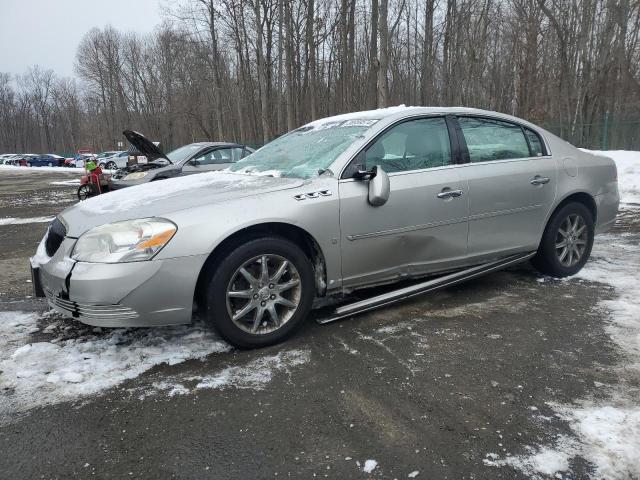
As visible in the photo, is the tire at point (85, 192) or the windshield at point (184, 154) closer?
the windshield at point (184, 154)

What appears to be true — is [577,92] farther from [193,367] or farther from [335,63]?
[193,367]

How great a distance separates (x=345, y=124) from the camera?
156 inches

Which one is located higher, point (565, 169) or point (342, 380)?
point (565, 169)

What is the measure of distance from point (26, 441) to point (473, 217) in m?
3.33

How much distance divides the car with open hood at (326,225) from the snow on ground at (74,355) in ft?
1.03

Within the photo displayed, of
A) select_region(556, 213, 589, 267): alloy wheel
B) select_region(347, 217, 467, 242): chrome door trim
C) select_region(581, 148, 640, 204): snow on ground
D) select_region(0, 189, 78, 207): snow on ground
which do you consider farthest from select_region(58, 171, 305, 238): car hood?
select_region(0, 189, 78, 207): snow on ground

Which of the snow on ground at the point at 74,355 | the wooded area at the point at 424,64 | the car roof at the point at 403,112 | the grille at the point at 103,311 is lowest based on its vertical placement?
the snow on ground at the point at 74,355

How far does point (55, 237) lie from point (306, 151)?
6.36ft

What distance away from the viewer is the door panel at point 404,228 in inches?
132

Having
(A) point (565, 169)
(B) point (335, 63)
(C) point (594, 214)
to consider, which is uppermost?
(B) point (335, 63)

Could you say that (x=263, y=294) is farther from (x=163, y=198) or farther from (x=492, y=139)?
(x=492, y=139)

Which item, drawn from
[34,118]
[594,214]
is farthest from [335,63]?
[34,118]

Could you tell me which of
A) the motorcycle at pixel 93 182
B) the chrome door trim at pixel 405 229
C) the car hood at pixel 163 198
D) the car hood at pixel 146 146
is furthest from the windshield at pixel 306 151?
the motorcycle at pixel 93 182

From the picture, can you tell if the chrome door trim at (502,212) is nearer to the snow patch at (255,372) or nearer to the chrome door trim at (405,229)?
the chrome door trim at (405,229)
